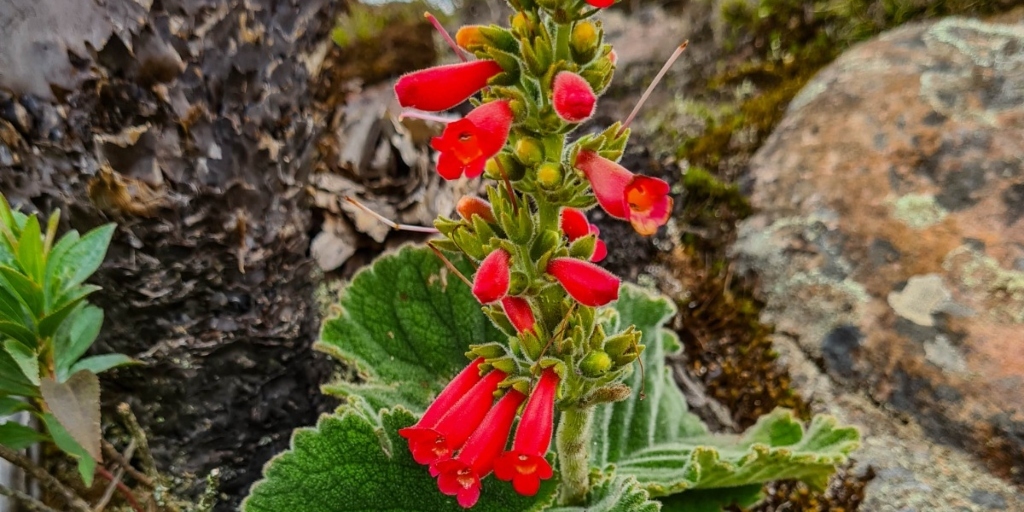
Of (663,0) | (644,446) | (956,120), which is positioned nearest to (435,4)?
(663,0)

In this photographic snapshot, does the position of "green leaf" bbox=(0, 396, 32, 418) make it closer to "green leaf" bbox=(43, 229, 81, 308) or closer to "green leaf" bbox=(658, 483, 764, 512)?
"green leaf" bbox=(43, 229, 81, 308)

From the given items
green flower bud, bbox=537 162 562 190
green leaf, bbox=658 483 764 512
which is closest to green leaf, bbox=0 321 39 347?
green flower bud, bbox=537 162 562 190

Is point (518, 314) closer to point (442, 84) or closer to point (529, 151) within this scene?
point (529, 151)

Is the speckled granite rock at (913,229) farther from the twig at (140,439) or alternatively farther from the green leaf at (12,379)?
the green leaf at (12,379)

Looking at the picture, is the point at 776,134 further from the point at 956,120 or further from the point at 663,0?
the point at 663,0

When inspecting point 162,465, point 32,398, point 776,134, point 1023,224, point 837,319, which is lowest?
point 162,465

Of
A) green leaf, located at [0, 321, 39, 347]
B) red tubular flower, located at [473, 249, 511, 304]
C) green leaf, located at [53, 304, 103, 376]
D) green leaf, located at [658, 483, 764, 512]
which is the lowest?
green leaf, located at [658, 483, 764, 512]


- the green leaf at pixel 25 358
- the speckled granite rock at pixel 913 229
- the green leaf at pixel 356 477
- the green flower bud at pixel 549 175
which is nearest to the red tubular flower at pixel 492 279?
the green flower bud at pixel 549 175
